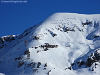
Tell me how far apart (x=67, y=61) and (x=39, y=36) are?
23271 millimetres

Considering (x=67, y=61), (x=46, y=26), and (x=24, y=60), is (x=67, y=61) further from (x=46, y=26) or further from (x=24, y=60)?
(x=46, y=26)

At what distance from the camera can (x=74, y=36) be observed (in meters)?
100

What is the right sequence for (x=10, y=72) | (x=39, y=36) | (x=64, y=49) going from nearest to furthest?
(x=10, y=72), (x=64, y=49), (x=39, y=36)

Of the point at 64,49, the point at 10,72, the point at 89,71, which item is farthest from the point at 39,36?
the point at 89,71

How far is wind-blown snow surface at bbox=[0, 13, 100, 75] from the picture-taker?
67.5m

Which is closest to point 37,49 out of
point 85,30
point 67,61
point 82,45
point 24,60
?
point 24,60

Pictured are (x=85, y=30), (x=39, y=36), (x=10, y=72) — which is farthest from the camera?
(x=85, y=30)

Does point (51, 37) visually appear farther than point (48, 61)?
Yes

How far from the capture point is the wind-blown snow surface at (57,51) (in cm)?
6750

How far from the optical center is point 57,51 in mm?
80500

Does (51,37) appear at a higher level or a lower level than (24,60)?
higher

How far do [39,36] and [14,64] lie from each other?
74.6ft

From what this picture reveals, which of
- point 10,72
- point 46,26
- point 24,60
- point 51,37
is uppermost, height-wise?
point 46,26

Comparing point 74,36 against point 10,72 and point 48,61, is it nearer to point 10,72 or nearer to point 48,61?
point 48,61
